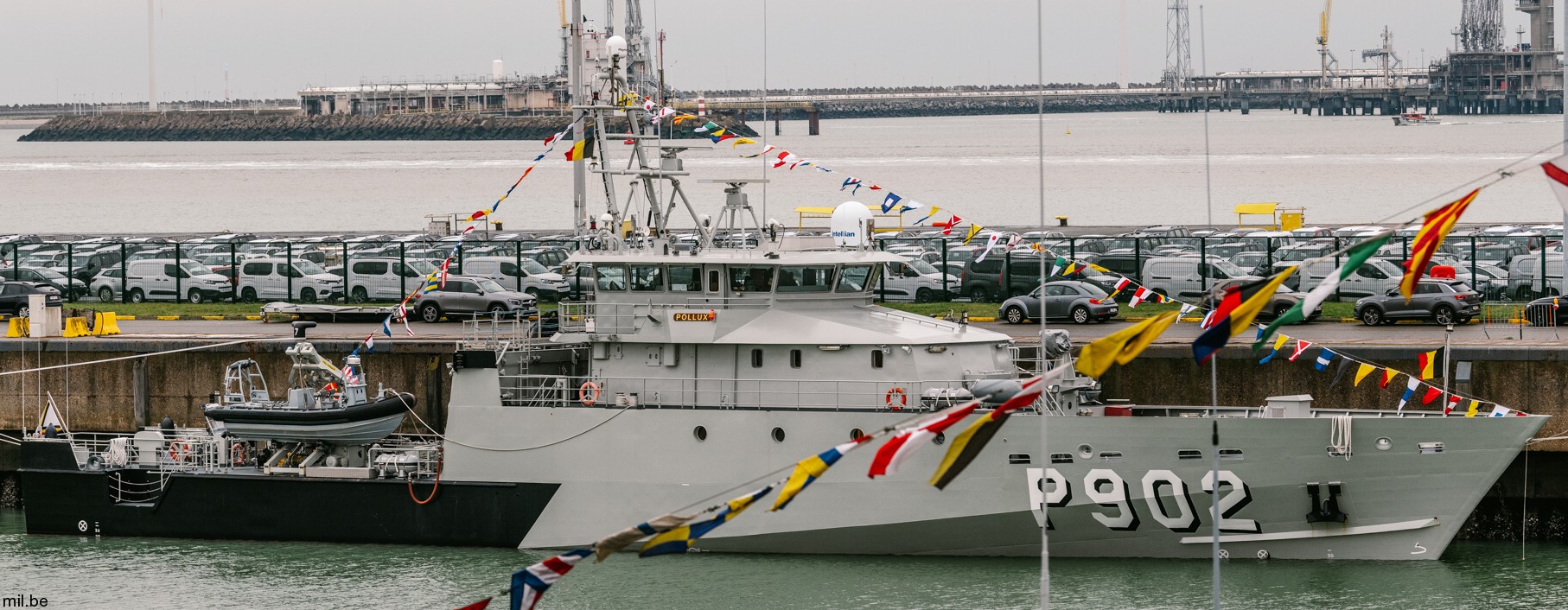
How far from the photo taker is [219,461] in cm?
2812

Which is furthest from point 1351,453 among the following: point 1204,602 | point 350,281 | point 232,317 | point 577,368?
point 350,281

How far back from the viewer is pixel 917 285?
42.9 m

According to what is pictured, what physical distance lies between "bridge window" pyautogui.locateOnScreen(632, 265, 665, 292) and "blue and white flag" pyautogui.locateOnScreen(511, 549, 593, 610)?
45.0 feet

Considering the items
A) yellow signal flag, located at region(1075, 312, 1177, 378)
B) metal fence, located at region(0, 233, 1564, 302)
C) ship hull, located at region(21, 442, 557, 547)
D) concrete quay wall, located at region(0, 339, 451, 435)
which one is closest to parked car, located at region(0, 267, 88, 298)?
metal fence, located at region(0, 233, 1564, 302)

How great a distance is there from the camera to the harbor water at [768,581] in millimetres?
24078

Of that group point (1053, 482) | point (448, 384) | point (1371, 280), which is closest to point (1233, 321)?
point (1053, 482)

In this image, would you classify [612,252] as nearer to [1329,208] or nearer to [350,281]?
[350,281]

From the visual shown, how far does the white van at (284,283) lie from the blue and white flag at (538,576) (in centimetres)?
3381

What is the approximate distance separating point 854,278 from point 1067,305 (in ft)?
39.5

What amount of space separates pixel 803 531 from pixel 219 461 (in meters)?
9.42

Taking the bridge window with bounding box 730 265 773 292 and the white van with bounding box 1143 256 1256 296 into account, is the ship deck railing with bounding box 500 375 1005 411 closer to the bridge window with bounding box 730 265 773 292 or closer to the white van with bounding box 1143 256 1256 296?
the bridge window with bounding box 730 265 773 292

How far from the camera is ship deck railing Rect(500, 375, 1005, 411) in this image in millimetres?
25094

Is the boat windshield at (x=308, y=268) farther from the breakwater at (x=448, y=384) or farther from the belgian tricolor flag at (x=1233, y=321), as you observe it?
the belgian tricolor flag at (x=1233, y=321)

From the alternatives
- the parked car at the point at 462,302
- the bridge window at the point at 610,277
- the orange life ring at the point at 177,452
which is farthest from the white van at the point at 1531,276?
the orange life ring at the point at 177,452
